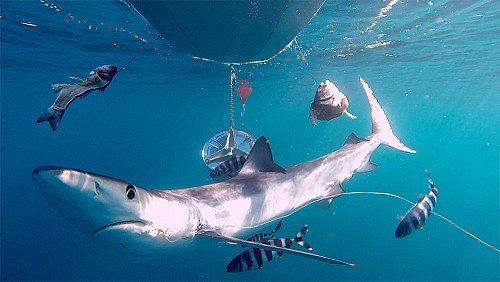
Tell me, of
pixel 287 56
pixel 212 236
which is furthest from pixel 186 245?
pixel 287 56

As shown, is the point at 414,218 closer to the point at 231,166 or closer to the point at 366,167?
the point at 366,167

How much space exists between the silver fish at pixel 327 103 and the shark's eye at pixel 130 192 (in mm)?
4028

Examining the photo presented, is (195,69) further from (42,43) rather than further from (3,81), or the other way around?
(3,81)

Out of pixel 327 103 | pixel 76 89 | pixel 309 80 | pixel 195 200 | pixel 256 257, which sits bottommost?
pixel 256 257

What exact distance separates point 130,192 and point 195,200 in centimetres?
125

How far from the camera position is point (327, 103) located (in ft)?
21.1

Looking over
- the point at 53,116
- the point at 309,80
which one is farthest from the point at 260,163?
the point at 309,80

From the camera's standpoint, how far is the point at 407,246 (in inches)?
1057

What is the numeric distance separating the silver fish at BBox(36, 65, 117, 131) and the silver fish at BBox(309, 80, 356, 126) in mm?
3370

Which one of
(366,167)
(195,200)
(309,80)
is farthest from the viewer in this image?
(309,80)

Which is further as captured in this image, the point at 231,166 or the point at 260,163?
the point at 231,166

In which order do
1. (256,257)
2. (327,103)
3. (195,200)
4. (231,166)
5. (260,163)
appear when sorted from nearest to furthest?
(195,200), (256,257), (260,163), (231,166), (327,103)

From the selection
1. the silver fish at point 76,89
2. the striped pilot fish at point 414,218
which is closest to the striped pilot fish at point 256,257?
the striped pilot fish at point 414,218

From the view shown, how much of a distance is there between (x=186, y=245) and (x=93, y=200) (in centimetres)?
149
